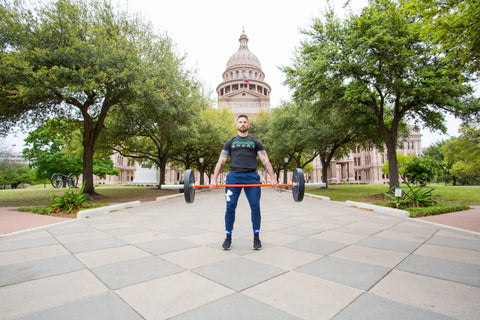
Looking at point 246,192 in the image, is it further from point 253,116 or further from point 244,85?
point 244,85

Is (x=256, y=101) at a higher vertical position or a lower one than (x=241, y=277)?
higher

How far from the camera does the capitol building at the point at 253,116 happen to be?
7931cm

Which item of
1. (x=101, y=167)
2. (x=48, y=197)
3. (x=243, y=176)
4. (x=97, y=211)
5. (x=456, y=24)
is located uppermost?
(x=456, y=24)

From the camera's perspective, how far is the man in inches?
167

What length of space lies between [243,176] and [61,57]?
11.8 metres

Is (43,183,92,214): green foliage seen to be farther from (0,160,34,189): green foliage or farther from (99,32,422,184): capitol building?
(99,32,422,184): capitol building

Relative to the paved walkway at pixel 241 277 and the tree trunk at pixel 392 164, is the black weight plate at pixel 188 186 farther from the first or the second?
the tree trunk at pixel 392 164

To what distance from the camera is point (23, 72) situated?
10.2 metres

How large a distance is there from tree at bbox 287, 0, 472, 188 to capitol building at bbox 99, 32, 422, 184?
203ft

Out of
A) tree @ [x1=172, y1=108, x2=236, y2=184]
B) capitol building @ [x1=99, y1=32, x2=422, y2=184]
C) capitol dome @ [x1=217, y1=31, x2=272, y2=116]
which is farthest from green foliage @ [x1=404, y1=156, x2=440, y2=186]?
capitol dome @ [x1=217, y1=31, x2=272, y2=116]

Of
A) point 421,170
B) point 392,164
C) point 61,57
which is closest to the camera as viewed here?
point 61,57

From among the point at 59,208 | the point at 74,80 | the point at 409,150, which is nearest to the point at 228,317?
the point at 59,208

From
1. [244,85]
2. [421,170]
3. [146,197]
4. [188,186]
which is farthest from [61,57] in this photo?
[244,85]

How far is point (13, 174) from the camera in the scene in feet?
161
